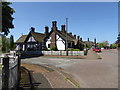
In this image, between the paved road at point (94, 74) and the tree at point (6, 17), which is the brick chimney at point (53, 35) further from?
the paved road at point (94, 74)

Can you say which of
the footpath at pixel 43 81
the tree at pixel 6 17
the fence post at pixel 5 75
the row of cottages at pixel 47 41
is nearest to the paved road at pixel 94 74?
the footpath at pixel 43 81

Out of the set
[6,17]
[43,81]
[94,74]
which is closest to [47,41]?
[6,17]

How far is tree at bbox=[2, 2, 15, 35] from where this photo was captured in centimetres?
2464

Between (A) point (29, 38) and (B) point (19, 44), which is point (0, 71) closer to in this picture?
(A) point (29, 38)

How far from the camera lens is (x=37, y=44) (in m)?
39.5

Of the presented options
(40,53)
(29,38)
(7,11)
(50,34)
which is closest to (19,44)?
(29,38)

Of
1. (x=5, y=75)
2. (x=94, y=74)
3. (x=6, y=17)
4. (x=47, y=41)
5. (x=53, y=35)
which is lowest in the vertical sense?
(x=94, y=74)

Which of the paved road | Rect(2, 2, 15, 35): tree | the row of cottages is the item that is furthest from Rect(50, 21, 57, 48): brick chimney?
the paved road

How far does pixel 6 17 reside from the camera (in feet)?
81.7

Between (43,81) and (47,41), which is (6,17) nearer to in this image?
(47,41)

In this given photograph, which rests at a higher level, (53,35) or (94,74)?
(53,35)

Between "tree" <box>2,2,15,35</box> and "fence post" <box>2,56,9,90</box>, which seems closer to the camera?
"fence post" <box>2,56,9,90</box>

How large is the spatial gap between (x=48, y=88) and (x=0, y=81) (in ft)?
8.53

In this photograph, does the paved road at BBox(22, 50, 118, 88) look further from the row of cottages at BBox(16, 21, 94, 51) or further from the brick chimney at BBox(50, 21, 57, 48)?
the brick chimney at BBox(50, 21, 57, 48)
